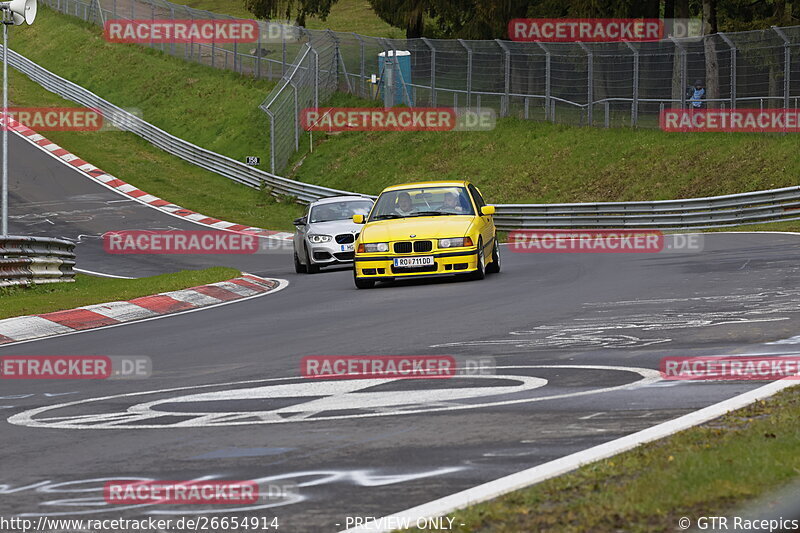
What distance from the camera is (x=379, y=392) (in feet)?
Answer: 27.7

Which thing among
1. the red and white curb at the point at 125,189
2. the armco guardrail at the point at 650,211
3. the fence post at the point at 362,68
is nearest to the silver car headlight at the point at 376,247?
the armco guardrail at the point at 650,211

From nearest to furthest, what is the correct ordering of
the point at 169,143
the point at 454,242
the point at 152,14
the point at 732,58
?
the point at 454,242 < the point at 732,58 < the point at 169,143 < the point at 152,14

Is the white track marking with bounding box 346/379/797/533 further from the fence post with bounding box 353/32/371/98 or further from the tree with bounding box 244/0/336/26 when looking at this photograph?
the tree with bounding box 244/0/336/26

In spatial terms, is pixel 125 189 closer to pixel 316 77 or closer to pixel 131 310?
pixel 316 77

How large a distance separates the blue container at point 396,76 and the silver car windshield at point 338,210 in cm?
2088

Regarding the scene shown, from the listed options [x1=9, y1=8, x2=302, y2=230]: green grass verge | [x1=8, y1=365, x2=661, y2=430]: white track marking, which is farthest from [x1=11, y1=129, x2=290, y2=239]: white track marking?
[x1=8, y1=365, x2=661, y2=430]: white track marking

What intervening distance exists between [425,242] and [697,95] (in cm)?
1862

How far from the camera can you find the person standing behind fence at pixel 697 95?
34.5 meters

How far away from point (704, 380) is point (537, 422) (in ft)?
5.39

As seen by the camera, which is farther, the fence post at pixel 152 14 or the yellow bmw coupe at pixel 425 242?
the fence post at pixel 152 14

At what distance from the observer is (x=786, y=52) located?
1256 inches

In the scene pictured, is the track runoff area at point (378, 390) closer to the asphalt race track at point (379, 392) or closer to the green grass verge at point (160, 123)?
the asphalt race track at point (379, 392)

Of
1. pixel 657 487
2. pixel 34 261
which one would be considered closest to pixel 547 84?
pixel 34 261

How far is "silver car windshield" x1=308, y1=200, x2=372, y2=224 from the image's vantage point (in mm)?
24078
